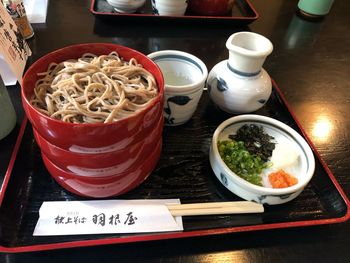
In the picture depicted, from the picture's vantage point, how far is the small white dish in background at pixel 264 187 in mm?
775

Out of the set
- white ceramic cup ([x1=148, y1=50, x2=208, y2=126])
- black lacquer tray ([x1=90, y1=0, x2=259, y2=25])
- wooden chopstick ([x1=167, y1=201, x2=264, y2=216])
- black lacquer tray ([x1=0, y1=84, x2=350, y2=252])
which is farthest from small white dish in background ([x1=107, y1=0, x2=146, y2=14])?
wooden chopstick ([x1=167, y1=201, x2=264, y2=216])

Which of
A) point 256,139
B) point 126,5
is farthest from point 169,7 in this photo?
point 256,139

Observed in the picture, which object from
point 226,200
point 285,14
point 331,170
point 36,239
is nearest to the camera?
point 36,239

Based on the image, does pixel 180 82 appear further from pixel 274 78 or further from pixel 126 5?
pixel 126 5

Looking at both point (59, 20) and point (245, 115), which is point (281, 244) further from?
point (59, 20)

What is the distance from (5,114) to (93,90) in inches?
13.7

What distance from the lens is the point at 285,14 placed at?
1.84m

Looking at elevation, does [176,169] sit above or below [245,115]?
below

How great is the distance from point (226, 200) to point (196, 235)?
6.0 inches

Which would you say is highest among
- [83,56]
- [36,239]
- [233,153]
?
[83,56]

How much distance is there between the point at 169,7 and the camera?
4.75 feet

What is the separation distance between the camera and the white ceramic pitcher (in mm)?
948

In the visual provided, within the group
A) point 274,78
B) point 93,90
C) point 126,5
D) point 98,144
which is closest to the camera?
point 98,144

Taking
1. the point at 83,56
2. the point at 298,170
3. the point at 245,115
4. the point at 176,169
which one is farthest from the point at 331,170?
the point at 83,56
